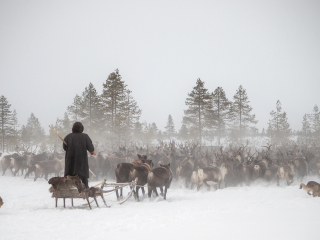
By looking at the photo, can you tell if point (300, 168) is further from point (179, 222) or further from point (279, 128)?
point (279, 128)

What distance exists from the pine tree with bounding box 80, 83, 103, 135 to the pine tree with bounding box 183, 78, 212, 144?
42.3ft

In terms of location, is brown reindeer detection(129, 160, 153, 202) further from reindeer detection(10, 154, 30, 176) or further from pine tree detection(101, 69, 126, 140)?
pine tree detection(101, 69, 126, 140)

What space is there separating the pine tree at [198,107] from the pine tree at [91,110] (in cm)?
1288

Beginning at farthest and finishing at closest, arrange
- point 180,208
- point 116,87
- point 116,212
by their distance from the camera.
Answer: point 116,87, point 180,208, point 116,212

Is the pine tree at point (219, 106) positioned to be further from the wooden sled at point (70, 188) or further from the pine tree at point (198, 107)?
the wooden sled at point (70, 188)

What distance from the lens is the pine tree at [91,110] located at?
1374 inches

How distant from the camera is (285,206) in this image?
738 cm

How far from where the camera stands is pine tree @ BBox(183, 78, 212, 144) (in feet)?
111

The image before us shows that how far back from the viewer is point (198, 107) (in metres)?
34.2

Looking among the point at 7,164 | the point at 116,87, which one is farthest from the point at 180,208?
the point at 116,87

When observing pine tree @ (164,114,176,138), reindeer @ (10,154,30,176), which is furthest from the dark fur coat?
pine tree @ (164,114,176,138)

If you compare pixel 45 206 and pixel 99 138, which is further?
pixel 99 138

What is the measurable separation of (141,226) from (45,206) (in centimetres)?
402

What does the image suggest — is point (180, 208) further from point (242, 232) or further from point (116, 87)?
point (116, 87)
